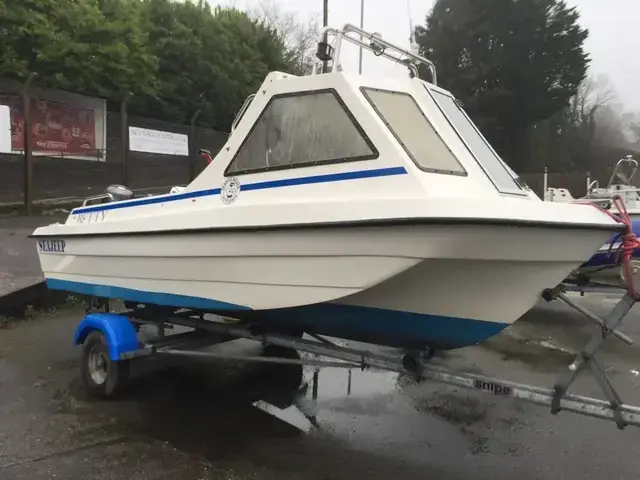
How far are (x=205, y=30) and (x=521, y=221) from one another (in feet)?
61.3

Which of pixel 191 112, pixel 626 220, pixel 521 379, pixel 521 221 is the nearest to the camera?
pixel 521 221

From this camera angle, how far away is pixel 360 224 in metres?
3.67

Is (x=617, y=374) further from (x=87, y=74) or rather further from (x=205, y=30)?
(x=205, y=30)

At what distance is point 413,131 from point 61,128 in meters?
11.2

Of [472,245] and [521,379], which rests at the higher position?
[472,245]

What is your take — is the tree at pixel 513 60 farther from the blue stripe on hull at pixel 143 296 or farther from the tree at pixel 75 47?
the blue stripe on hull at pixel 143 296

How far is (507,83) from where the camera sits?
30.3m

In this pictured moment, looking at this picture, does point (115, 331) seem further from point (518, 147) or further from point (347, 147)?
point (518, 147)

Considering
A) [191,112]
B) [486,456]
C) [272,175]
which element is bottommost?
[486,456]

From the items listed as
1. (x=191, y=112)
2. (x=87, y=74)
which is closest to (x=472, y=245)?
(x=87, y=74)

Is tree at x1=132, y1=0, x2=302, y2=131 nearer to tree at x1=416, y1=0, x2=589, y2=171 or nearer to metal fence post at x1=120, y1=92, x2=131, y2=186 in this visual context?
metal fence post at x1=120, y1=92, x2=131, y2=186

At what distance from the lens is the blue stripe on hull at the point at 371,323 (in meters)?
4.00

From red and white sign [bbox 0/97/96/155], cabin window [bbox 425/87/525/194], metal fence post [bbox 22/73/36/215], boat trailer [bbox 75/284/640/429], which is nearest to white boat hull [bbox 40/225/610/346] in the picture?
boat trailer [bbox 75/284/640/429]

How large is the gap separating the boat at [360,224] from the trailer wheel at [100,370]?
620mm
